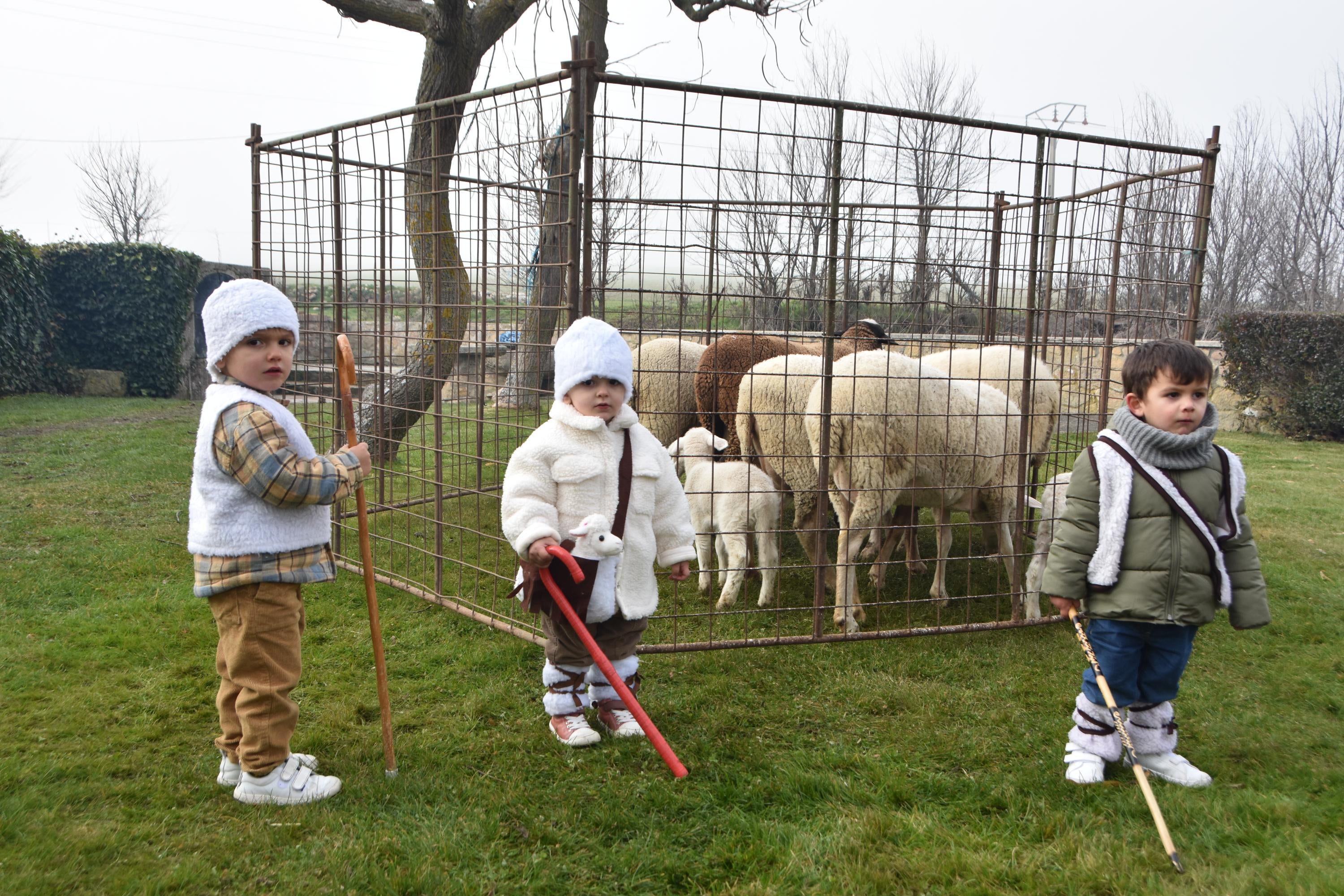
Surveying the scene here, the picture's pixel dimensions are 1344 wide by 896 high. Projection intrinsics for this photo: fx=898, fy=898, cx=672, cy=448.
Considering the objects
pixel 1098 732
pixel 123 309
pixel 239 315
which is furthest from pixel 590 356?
pixel 123 309

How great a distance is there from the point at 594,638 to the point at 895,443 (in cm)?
254

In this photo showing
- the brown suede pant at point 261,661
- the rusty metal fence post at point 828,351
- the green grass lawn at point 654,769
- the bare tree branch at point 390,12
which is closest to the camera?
the green grass lawn at point 654,769

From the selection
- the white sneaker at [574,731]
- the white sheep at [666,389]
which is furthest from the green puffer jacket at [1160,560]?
the white sheep at [666,389]

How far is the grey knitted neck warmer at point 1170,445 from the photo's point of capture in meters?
3.52

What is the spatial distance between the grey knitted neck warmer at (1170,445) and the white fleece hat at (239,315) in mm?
3306

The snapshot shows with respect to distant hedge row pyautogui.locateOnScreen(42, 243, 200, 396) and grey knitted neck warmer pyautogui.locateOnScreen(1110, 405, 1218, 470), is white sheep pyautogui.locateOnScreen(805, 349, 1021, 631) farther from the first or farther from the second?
distant hedge row pyautogui.locateOnScreen(42, 243, 200, 396)

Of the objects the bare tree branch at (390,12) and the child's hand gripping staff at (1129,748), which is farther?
the bare tree branch at (390,12)

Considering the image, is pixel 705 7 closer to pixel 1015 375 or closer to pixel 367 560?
pixel 1015 375

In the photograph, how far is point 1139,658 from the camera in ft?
12.2

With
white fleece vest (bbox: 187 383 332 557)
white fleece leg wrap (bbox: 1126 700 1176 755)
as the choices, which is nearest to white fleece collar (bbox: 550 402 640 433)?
white fleece vest (bbox: 187 383 332 557)

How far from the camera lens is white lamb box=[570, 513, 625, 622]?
12.3 feet

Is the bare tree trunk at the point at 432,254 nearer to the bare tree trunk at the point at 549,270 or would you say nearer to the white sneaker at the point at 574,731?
the bare tree trunk at the point at 549,270

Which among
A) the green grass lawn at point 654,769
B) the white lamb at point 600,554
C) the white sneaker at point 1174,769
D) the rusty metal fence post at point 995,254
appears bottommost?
the green grass lawn at point 654,769

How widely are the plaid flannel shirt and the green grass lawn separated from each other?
0.91 meters
